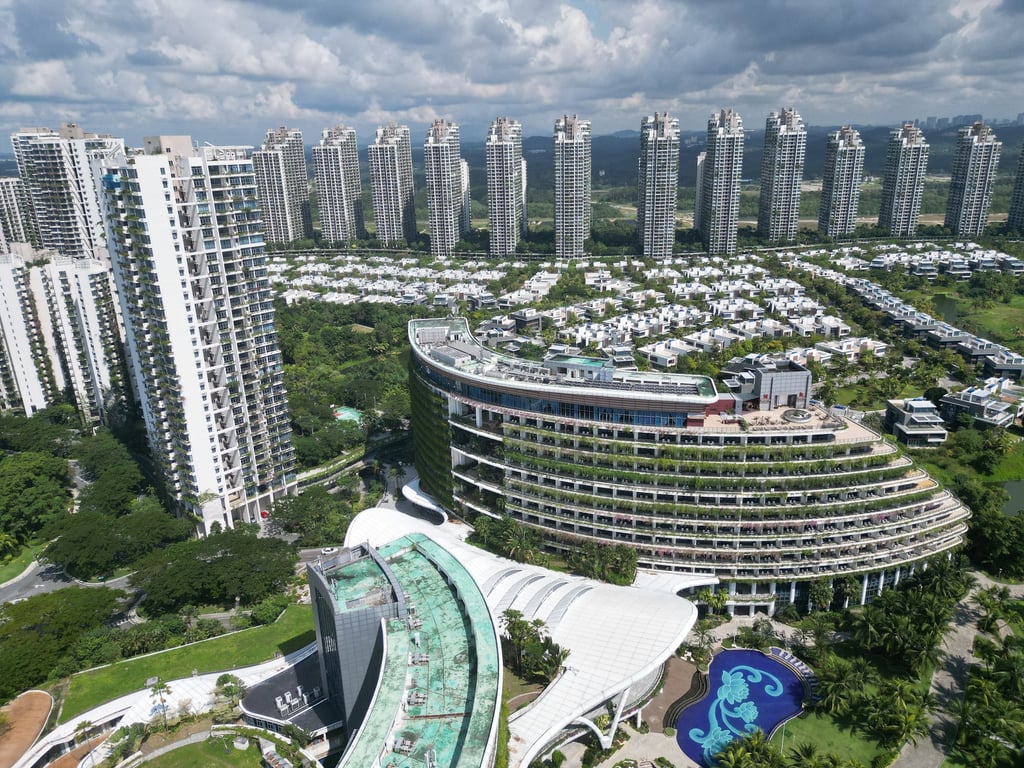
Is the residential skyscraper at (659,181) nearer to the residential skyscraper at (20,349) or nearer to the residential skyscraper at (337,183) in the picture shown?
the residential skyscraper at (337,183)

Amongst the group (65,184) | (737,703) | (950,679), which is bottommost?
(950,679)

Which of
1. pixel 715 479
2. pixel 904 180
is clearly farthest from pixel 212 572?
pixel 904 180

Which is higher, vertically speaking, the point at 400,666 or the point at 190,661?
the point at 400,666

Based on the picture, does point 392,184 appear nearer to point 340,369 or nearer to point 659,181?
point 659,181

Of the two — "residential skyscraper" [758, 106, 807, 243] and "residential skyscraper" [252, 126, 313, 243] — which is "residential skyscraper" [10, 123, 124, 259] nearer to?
"residential skyscraper" [252, 126, 313, 243]

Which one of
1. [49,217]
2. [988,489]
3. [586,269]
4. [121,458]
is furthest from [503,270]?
[988,489]

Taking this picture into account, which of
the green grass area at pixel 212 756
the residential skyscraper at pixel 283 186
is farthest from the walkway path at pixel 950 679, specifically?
the residential skyscraper at pixel 283 186
